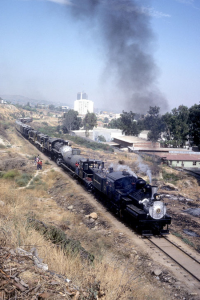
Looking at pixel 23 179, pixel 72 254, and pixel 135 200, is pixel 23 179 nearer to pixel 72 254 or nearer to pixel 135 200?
pixel 135 200

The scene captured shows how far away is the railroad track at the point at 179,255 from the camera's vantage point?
1002 cm

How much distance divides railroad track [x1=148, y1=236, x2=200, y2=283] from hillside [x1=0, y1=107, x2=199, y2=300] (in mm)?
682

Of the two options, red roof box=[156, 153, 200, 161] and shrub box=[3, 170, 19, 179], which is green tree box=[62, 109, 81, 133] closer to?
red roof box=[156, 153, 200, 161]

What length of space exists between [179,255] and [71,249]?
5.21 metres

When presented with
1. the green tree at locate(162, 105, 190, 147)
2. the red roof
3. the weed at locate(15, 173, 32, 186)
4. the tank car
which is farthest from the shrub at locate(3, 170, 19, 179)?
the green tree at locate(162, 105, 190, 147)

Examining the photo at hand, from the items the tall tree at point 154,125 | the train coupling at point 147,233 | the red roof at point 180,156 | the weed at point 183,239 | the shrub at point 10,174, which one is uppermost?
the tall tree at point 154,125

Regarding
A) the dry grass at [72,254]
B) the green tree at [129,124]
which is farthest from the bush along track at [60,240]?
the green tree at [129,124]

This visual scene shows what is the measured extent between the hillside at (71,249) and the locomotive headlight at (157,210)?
4.75ft

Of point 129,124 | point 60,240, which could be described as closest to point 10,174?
point 60,240

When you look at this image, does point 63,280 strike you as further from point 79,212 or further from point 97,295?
point 79,212

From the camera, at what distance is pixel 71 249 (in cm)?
855

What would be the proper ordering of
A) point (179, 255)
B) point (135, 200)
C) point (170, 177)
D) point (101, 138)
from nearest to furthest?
point (179, 255), point (135, 200), point (170, 177), point (101, 138)

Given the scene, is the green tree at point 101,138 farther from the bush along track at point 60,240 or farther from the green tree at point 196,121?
the bush along track at point 60,240

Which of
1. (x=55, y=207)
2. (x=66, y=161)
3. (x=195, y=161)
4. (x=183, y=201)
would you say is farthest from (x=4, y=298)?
(x=195, y=161)
